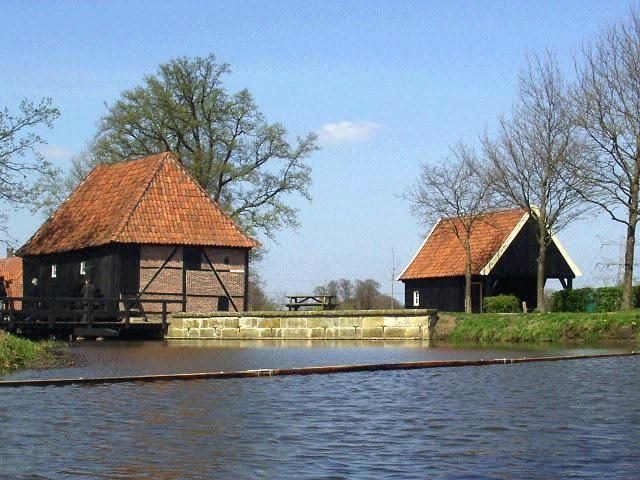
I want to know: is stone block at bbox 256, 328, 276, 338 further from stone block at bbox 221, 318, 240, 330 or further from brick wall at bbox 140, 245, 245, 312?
brick wall at bbox 140, 245, 245, 312

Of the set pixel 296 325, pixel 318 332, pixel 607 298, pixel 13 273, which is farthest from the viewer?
pixel 13 273

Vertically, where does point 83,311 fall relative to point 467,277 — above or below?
below

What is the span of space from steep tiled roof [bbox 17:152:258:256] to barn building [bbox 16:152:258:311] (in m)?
0.05

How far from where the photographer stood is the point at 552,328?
3434 cm

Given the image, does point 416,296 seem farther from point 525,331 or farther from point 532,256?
point 525,331

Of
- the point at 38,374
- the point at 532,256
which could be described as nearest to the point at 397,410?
the point at 38,374

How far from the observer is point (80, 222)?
47.6 m

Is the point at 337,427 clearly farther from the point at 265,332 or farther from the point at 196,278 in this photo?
the point at 196,278

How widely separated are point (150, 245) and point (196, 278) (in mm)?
2532

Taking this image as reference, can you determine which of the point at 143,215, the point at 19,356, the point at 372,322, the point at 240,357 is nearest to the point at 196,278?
the point at 143,215

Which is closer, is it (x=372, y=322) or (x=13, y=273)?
(x=372, y=322)

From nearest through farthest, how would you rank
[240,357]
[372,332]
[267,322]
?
1. [240,357]
2. [372,332]
3. [267,322]

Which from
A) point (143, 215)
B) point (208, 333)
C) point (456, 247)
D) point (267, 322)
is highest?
point (143, 215)

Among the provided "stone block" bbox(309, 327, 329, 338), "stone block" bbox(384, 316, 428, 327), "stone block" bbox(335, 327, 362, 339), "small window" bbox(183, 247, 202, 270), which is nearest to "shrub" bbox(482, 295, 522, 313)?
"stone block" bbox(384, 316, 428, 327)
